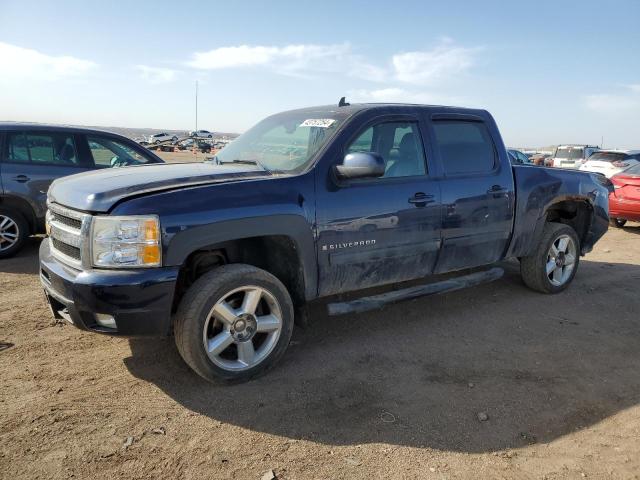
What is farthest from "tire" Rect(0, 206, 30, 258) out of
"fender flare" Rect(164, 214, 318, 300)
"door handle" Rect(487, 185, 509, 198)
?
"door handle" Rect(487, 185, 509, 198)

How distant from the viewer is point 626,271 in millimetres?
6672

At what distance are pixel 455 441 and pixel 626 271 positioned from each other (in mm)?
5106

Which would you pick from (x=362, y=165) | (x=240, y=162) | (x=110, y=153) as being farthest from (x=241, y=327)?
(x=110, y=153)

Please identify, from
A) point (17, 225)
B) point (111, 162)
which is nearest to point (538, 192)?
point (111, 162)

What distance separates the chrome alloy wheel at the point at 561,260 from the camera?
546 cm

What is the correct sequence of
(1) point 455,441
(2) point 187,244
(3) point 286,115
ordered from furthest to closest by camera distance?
(3) point 286,115, (2) point 187,244, (1) point 455,441

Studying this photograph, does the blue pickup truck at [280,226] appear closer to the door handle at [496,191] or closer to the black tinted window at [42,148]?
the door handle at [496,191]

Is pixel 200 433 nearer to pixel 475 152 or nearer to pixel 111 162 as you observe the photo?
pixel 475 152

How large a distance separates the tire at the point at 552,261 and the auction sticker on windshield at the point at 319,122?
9.07 ft

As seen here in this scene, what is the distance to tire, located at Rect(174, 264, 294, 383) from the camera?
124 inches

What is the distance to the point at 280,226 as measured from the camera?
3373 mm

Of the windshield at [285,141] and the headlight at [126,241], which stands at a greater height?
the windshield at [285,141]

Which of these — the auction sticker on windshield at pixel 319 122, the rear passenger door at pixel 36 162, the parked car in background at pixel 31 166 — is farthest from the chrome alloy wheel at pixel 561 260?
the rear passenger door at pixel 36 162

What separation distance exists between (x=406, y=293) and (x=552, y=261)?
2175 millimetres
